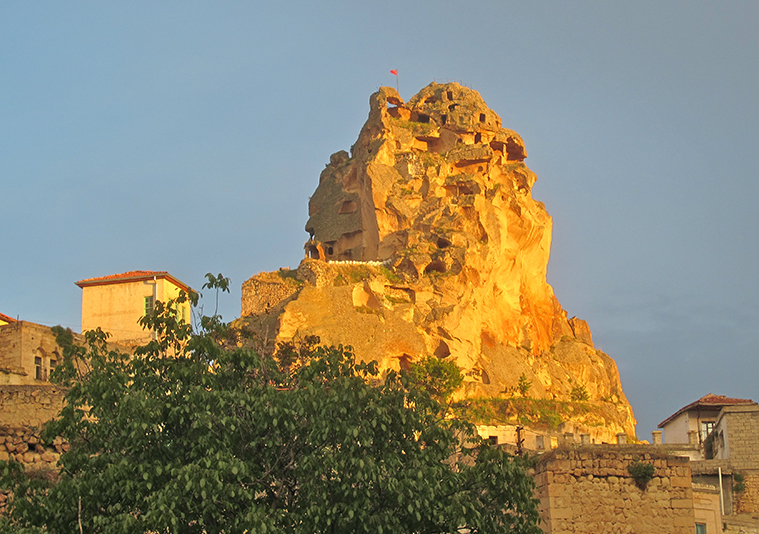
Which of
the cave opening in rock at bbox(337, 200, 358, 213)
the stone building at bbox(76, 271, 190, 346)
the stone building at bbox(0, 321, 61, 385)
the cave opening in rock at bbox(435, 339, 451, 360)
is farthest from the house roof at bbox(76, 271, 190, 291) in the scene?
the cave opening in rock at bbox(337, 200, 358, 213)

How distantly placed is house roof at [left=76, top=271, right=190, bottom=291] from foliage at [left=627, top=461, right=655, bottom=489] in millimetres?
28365

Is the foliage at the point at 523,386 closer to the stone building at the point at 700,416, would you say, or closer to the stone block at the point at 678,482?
the stone building at the point at 700,416

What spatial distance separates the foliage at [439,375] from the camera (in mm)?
55062

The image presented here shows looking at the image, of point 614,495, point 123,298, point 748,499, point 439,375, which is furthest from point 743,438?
point 439,375

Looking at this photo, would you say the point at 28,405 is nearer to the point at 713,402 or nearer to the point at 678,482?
the point at 678,482

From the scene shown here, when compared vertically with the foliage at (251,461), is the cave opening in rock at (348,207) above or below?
above

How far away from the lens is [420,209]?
218 ft

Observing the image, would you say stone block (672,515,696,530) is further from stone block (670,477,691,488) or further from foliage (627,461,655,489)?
foliage (627,461,655,489)

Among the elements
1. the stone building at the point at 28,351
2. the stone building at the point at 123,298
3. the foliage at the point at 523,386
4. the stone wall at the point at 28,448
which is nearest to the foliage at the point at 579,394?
the foliage at the point at 523,386

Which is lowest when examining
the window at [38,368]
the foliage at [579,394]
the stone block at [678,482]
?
the stone block at [678,482]

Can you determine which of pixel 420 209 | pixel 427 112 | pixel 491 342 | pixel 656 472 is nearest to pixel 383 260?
pixel 420 209

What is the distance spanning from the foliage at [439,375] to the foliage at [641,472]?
38.2 metres

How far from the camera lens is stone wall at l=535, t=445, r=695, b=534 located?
1619cm

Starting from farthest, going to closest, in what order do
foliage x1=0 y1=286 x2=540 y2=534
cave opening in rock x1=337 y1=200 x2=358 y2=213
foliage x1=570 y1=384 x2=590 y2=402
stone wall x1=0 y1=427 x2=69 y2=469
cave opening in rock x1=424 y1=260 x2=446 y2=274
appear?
cave opening in rock x1=337 y1=200 x2=358 y2=213
foliage x1=570 y1=384 x2=590 y2=402
cave opening in rock x1=424 y1=260 x2=446 y2=274
stone wall x1=0 y1=427 x2=69 y2=469
foliage x1=0 y1=286 x2=540 y2=534
